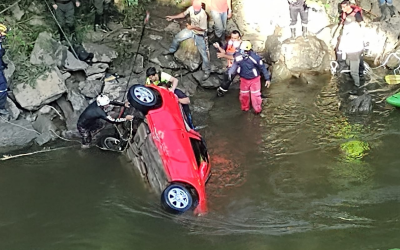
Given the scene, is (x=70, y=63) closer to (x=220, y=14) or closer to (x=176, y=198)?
(x=220, y=14)

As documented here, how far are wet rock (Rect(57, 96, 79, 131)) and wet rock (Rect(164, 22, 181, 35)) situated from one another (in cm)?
316

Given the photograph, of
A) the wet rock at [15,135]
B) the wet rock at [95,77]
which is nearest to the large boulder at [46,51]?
the wet rock at [95,77]

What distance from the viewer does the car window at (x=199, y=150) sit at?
28.7 ft

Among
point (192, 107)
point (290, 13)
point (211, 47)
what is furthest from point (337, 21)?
point (192, 107)

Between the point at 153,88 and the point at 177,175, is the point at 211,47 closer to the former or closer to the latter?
the point at 153,88

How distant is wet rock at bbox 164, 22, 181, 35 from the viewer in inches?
512

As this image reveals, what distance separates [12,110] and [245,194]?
16.4ft

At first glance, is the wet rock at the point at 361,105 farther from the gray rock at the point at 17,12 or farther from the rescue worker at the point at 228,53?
the gray rock at the point at 17,12

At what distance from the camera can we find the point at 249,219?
→ 26.8 feet

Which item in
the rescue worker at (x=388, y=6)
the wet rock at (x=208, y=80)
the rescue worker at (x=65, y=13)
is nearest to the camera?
the rescue worker at (x=65, y=13)

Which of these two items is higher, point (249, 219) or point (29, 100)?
point (29, 100)

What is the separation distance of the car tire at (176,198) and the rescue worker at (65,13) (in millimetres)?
5325

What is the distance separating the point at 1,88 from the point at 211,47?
4.68 m

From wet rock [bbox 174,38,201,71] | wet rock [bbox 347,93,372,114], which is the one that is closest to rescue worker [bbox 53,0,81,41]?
wet rock [bbox 174,38,201,71]
